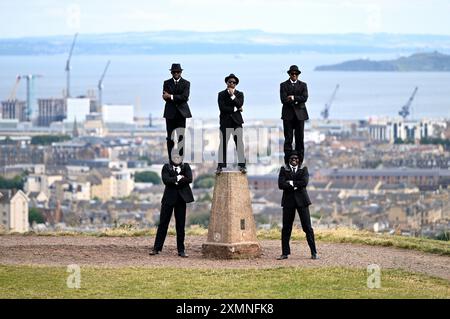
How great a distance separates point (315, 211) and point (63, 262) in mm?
82569

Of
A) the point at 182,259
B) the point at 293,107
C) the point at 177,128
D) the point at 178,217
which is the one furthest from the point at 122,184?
the point at 182,259

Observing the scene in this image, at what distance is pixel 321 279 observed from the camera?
19891 mm

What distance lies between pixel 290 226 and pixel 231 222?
73 cm

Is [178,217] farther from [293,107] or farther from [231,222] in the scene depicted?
[293,107]

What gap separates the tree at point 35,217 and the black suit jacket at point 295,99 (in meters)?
62.2

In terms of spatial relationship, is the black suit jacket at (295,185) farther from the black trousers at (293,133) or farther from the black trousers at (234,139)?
the black trousers at (234,139)

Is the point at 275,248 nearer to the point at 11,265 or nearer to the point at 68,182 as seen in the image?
the point at 11,265

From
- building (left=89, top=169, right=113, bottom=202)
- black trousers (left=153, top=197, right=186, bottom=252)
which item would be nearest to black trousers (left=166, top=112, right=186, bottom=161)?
black trousers (left=153, top=197, right=186, bottom=252)

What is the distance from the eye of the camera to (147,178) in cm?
14412

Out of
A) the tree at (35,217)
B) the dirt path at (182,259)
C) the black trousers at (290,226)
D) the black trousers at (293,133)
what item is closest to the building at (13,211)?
the tree at (35,217)

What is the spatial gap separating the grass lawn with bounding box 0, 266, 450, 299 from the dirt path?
27.2 inches

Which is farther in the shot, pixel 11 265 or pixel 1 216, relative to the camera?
pixel 1 216
